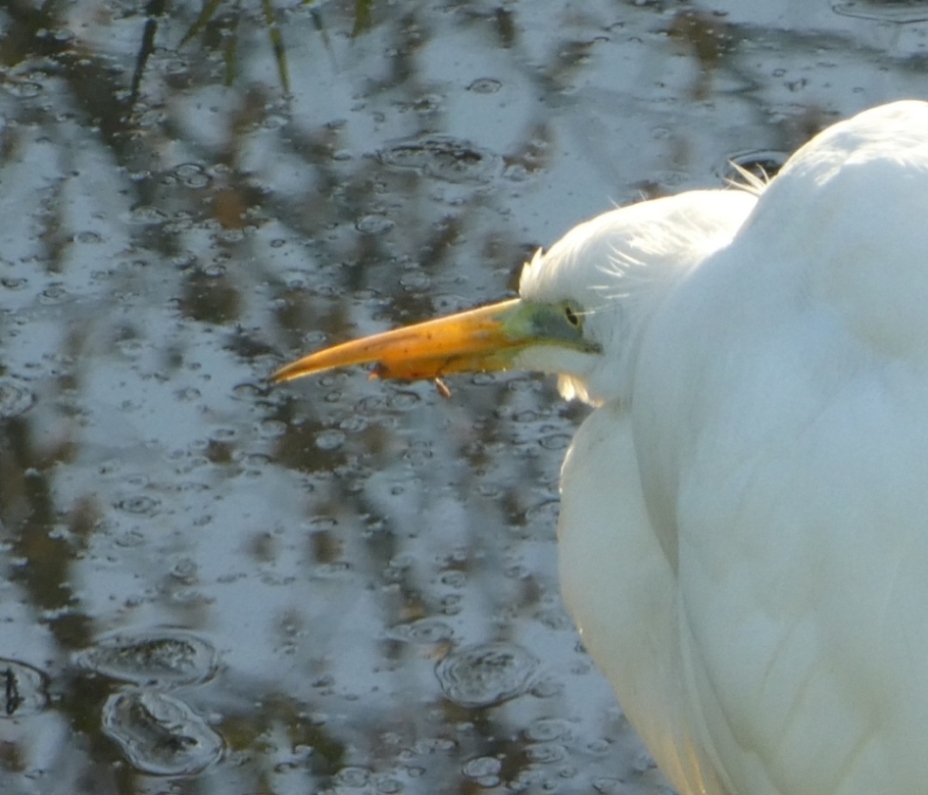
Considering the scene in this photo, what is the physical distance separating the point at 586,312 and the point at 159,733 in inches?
35.1

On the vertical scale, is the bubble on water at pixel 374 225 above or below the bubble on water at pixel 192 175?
above

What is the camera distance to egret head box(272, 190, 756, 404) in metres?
1.78

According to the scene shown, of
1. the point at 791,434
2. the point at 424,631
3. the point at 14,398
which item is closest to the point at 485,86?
the point at 14,398

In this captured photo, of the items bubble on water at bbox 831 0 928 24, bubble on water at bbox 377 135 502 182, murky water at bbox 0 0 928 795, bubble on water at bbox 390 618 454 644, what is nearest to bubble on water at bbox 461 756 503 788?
murky water at bbox 0 0 928 795

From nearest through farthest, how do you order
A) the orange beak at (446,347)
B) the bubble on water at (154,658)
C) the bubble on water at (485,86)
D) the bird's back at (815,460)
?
the bird's back at (815,460)
the orange beak at (446,347)
the bubble on water at (154,658)
the bubble on water at (485,86)

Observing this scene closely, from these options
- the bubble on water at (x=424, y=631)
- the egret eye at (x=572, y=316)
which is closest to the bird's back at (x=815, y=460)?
the egret eye at (x=572, y=316)

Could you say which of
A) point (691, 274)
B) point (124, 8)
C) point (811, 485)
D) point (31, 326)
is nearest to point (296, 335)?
point (31, 326)

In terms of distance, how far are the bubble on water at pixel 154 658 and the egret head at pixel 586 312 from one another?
1.93 feet

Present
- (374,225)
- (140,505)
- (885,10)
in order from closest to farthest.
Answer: (140,505)
(374,225)
(885,10)

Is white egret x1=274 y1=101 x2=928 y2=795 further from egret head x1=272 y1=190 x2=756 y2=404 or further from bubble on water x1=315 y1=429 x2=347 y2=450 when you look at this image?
bubble on water x1=315 y1=429 x2=347 y2=450

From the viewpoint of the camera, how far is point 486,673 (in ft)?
8.09

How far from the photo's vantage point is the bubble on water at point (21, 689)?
7.94 feet

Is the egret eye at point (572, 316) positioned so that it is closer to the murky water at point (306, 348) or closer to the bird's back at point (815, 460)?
the bird's back at point (815, 460)

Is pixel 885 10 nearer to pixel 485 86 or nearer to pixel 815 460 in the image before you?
pixel 485 86
